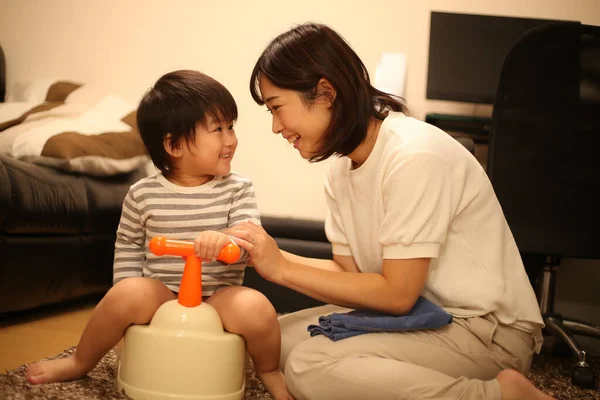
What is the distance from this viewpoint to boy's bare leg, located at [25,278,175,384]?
3.47ft

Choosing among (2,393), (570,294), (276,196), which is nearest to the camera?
(2,393)

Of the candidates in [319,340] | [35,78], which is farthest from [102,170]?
[319,340]

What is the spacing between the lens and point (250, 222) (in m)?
1.14

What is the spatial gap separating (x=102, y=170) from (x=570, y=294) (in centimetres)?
161

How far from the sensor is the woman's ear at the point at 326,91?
3.69ft

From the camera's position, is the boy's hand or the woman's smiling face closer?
the boy's hand

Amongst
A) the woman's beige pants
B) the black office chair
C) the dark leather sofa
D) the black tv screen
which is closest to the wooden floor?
the dark leather sofa

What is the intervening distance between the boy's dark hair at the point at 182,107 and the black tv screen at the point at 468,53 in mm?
1124

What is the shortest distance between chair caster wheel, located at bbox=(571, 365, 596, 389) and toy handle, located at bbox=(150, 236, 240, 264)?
0.93 meters

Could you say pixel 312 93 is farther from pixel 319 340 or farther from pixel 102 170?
pixel 102 170

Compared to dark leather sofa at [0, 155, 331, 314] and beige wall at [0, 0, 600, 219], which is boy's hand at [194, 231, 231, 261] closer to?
dark leather sofa at [0, 155, 331, 314]

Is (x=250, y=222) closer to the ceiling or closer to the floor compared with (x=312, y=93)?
closer to the floor

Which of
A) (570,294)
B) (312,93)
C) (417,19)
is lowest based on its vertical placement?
(570,294)

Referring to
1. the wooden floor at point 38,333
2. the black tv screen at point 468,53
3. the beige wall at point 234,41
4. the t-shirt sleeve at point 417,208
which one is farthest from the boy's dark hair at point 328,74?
the beige wall at point 234,41
